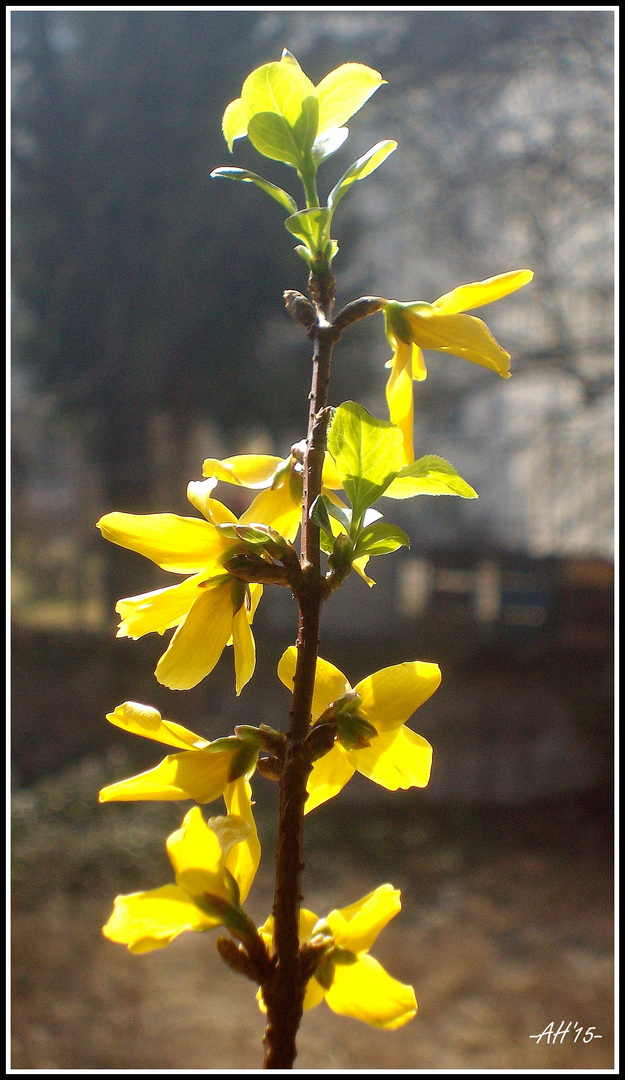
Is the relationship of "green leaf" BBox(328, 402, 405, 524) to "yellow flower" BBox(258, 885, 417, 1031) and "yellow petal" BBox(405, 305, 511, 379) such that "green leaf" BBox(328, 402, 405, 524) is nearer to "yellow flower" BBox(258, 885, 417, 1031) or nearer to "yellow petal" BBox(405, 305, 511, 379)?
"yellow petal" BBox(405, 305, 511, 379)

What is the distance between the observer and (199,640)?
31cm

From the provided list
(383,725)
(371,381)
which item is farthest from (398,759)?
(371,381)

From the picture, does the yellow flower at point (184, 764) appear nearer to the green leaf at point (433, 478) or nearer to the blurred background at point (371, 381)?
the green leaf at point (433, 478)

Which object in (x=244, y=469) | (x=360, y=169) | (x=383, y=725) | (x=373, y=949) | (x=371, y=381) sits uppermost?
(x=371, y=381)

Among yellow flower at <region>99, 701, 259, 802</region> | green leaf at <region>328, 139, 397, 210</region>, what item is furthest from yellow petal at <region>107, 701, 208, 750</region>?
green leaf at <region>328, 139, 397, 210</region>

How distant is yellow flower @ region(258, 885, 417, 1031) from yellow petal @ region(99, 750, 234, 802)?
7 cm

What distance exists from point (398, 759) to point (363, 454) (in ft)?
0.41

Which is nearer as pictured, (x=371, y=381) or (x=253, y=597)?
(x=253, y=597)

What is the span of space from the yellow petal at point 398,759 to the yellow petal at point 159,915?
82 millimetres

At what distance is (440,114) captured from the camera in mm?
3393

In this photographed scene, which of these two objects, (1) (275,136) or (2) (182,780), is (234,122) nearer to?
(1) (275,136)

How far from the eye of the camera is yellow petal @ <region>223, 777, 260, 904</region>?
0.29 meters

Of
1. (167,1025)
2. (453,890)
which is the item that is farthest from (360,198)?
(167,1025)

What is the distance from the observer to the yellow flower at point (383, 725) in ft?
0.96
